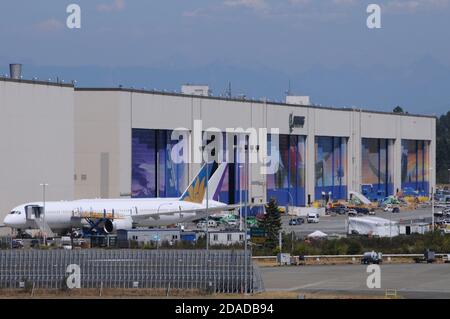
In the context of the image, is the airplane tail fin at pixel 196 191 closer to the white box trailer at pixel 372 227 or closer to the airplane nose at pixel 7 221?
the white box trailer at pixel 372 227

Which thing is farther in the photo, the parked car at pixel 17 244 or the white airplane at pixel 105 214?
the white airplane at pixel 105 214

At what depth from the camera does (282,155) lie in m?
134

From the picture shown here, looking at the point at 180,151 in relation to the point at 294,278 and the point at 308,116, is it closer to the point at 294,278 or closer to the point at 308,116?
the point at 308,116

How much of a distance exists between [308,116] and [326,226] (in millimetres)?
31933

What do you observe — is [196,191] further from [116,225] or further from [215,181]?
[116,225]

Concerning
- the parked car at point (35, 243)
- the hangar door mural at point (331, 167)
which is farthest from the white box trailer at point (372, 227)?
the hangar door mural at point (331, 167)

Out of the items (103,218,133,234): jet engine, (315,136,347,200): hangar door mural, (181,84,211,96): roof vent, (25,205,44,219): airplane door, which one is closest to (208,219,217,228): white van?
(103,218,133,234): jet engine

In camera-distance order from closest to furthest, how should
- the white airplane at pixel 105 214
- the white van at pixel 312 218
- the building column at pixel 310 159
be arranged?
the white airplane at pixel 105 214 < the white van at pixel 312 218 < the building column at pixel 310 159

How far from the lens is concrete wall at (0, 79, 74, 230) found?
9619 centimetres

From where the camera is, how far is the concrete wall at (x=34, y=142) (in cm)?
9619

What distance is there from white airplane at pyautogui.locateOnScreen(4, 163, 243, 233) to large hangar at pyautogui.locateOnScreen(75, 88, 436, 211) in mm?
6696

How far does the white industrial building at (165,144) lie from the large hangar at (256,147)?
4.4 inches

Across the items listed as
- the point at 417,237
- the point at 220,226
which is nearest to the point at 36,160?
the point at 220,226

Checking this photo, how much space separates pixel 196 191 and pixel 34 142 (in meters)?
14.0
